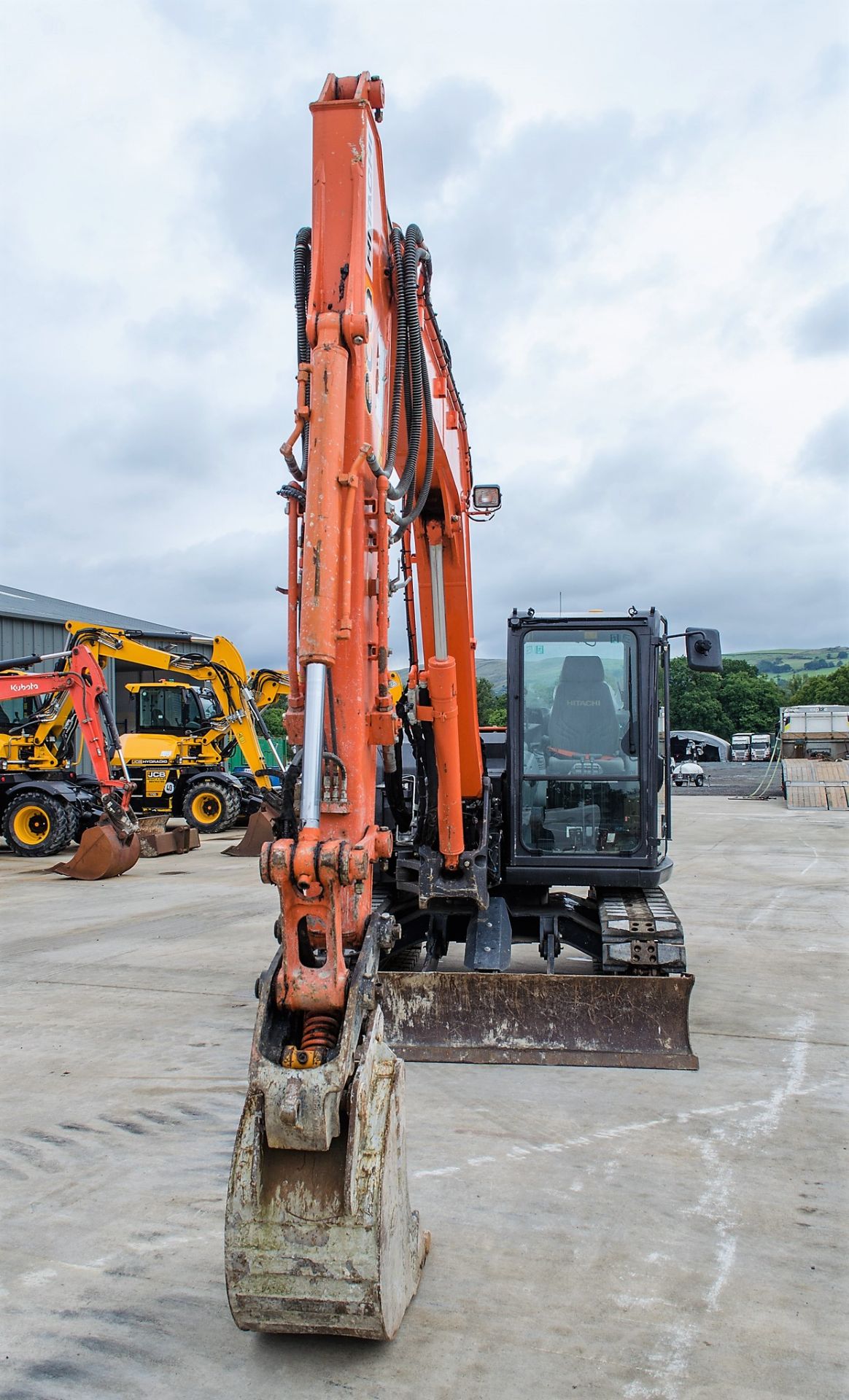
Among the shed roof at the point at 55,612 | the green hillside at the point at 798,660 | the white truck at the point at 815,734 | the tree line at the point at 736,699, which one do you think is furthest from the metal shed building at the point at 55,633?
the green hillside at the point at 798,660

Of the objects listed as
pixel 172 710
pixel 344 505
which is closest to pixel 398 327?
pixel 344 505

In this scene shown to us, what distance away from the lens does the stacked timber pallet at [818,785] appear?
88.2 feet

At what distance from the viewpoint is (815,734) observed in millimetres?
33094

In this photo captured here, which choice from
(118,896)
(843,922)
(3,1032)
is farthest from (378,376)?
(118,896)

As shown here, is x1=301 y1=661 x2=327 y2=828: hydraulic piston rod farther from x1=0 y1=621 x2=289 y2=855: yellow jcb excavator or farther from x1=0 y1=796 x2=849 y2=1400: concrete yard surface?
x1=0 y1=621 x2=289 y2=855: yellow jcb excavator

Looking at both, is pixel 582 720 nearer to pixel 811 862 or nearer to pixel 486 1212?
pixel 486 1212

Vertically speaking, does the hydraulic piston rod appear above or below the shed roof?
below

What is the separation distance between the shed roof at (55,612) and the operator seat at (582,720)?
54.9 feet

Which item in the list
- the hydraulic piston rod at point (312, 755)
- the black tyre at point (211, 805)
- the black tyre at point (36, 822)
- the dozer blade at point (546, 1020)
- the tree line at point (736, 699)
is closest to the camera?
the hydraulic piston rod at point (312, 755)

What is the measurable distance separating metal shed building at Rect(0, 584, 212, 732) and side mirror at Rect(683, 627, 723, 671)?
41.0 feet

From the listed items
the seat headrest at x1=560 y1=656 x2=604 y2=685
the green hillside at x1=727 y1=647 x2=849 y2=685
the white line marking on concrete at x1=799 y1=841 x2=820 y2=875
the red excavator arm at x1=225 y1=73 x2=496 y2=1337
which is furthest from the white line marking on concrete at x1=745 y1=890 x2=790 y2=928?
the green hillside at x1=727 y1=647 x2=849 y2=685

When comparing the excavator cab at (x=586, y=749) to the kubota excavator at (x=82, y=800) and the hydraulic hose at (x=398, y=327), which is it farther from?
the kubota excavator at (x=82, y=800)

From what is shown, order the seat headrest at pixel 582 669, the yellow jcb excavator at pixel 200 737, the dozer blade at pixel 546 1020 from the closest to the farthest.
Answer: the dozer blade at pixel 546 1020
the seat headrest at pixel 582 669
the yellow jcb excavator at pixel 200 737

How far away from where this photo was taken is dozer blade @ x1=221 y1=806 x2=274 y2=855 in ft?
55.4
